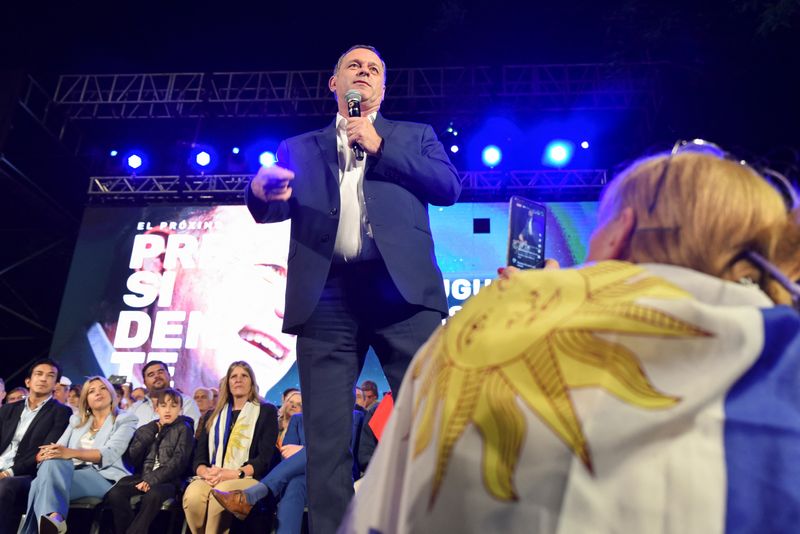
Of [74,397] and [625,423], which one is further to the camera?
[74,397]

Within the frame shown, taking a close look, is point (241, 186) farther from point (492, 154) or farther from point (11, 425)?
point (11, 425)

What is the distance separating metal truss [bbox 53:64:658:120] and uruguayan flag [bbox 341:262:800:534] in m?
8.37

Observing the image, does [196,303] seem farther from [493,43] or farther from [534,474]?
[534,474]

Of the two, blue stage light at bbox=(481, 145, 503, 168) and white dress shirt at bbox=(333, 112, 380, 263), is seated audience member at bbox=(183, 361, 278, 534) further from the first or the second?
blue stage light at bbox=(481, 145, 503, 168)

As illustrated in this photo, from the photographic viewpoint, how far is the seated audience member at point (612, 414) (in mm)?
779

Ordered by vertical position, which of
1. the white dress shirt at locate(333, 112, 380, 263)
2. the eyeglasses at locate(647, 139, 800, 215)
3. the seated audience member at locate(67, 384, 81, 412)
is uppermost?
the white dress shirt at locate(333, 112, 380, 263)

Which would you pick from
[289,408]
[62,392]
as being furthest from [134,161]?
[289,408]

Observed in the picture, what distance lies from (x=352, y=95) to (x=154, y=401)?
4624mm

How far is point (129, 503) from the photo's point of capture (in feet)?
15.7

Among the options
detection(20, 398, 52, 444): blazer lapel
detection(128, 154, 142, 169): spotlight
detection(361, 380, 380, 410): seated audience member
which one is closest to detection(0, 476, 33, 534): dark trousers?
detection(20, 398, 52, 444): blazer lapel

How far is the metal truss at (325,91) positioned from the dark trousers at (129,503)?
591 cm

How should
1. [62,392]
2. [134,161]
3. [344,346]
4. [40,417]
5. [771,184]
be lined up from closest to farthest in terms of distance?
[771,184]
[344,346]
[40,417]
[62,392]
[134,161]

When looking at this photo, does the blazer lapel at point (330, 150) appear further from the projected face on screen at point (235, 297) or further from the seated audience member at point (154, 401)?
the projected face on screen at point (235, 297)

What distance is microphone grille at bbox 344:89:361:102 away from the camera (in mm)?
2295
